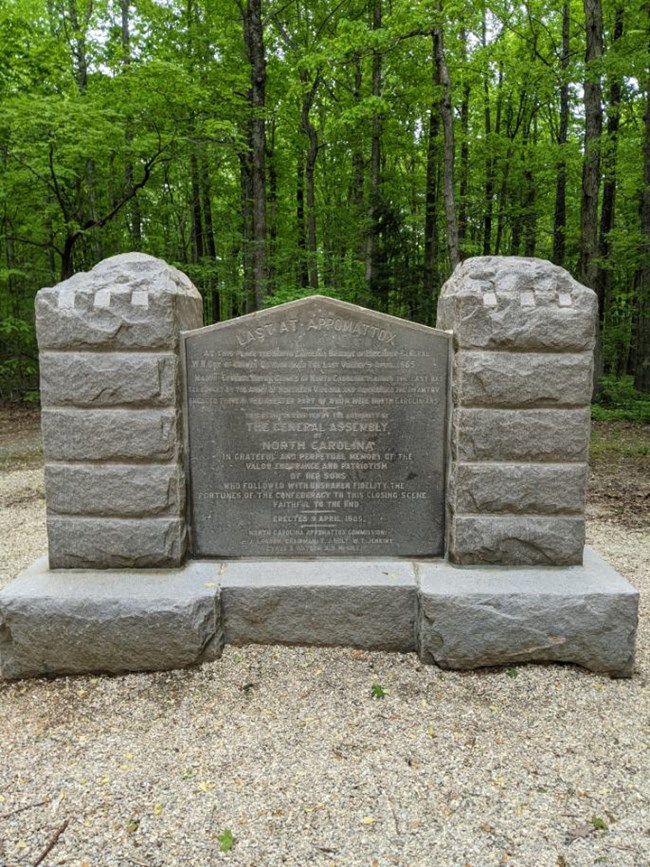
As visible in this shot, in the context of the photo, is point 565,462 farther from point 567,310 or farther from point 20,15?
point 20,15

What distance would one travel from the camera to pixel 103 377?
A: 3406mm

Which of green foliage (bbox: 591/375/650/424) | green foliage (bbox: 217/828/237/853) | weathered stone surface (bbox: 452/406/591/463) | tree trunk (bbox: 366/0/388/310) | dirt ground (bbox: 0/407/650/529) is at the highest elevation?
tree trunk (bbox: 366/0/388/310)

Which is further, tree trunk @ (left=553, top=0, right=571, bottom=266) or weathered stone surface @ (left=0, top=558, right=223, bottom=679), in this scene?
tree trunk @ (left=553, top=0, right=571, bottom=266)

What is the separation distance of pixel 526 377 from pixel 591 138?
944 centimetres

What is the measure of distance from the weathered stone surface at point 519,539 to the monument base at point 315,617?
10cm

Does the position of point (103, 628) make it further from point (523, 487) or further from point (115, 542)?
point (523, 487)

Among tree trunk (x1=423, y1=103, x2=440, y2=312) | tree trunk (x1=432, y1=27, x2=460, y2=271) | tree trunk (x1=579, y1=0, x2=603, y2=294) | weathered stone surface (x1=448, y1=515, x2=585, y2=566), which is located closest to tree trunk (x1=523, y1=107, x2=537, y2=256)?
tree trunk (x1=423, y1=103, x2=440, y2=312)

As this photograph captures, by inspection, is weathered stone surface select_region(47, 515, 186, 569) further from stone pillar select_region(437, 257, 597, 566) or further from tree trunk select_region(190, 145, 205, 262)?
tree trunk select_region(190, 145, 205, 262)

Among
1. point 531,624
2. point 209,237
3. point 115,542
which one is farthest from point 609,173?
point 115,542

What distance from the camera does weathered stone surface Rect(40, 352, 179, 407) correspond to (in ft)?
11.2

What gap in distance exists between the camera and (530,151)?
52.7 feet

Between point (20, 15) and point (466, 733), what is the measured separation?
14417 millimetres

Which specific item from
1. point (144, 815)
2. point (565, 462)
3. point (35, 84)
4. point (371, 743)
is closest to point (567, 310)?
point (565, 462)

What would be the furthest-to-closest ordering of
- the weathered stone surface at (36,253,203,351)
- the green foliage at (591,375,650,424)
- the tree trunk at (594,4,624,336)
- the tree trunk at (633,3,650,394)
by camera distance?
the tree trunk at (594,4,624,336) → the tree trunk at (633,3,650,394) → the green foliage at (591,375,650,424) → the weathered stone surface at (36,253,203,351)
